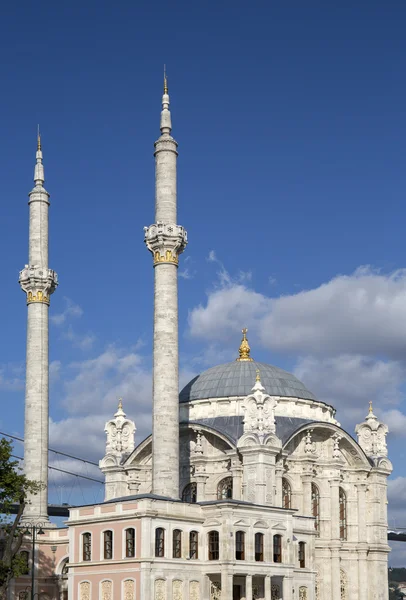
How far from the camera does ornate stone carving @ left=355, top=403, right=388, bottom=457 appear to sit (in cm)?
7956

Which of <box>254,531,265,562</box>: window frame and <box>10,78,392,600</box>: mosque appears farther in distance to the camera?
<box>254,531,265,562</box>: window frame

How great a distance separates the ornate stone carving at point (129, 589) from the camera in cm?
5638

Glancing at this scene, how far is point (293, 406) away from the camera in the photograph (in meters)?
74.6

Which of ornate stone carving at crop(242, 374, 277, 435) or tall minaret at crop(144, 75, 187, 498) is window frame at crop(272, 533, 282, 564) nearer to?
tall minaret at crop(144, 75, 187, 498)

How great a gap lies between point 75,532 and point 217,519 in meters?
8.34

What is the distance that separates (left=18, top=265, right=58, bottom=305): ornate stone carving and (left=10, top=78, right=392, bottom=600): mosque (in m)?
0.09

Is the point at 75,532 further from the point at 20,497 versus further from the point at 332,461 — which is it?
the point at 332,461

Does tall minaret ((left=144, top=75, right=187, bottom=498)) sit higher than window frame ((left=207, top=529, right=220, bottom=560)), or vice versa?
tall minaret ((left=144, top=75, right=187, bottom=498))

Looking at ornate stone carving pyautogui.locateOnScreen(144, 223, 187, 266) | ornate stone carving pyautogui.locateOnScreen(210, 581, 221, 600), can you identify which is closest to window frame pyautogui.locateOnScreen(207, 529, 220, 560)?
ornate stone carving pyautogui.locateOnScreen(210, 581, 221, 600)

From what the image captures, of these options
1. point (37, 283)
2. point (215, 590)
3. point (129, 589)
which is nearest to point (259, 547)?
point (215, 590)

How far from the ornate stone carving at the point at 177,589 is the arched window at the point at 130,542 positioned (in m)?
2.85

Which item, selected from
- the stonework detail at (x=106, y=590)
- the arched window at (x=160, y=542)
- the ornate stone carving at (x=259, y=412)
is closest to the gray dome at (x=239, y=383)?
the ornate stone carving at (x=259, y=412)

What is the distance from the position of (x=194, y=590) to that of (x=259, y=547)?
15.0 ft

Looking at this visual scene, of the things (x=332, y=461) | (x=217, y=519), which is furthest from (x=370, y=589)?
(x=217, y=519)
